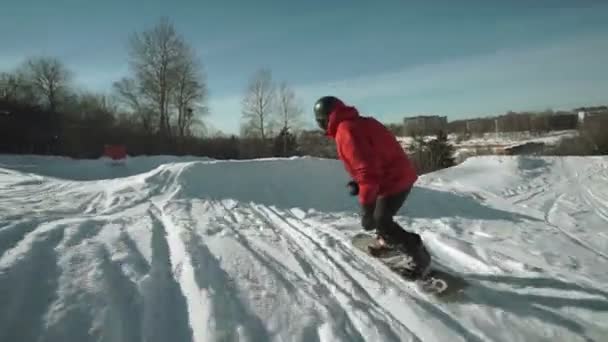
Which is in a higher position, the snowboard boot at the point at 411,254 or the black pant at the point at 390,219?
the black pant at the point at 390,219

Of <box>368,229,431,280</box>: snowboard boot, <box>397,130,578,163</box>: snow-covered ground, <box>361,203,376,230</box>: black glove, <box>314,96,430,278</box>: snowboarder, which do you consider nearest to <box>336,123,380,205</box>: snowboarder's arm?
<box>314,96,430,278</box>: snowboarder

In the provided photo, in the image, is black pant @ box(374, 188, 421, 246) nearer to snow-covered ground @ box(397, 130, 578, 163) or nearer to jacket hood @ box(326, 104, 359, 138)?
jacket hood @ box(326, 104, 359, 138)

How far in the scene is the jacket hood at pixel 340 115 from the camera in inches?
130

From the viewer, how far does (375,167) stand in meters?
3.18

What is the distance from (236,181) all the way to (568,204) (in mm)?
7743

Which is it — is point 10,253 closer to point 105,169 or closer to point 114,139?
point 105,169

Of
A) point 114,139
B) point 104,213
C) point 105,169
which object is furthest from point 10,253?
point 114,139

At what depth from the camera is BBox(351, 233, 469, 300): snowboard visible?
312 centimetres

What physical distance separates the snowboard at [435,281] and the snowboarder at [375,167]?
0.10 metres

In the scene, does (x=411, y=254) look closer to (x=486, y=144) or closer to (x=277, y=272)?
(x=277, y=272)

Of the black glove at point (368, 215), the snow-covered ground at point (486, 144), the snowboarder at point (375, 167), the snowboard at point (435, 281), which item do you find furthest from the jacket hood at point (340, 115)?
the snow-covered ground at point (486, 144)

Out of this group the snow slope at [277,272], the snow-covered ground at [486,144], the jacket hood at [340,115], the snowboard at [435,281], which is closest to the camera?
the snow slope at [277,272]

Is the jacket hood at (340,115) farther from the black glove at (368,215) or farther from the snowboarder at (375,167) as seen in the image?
the black glove at (368,215)

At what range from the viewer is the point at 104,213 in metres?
6.41
